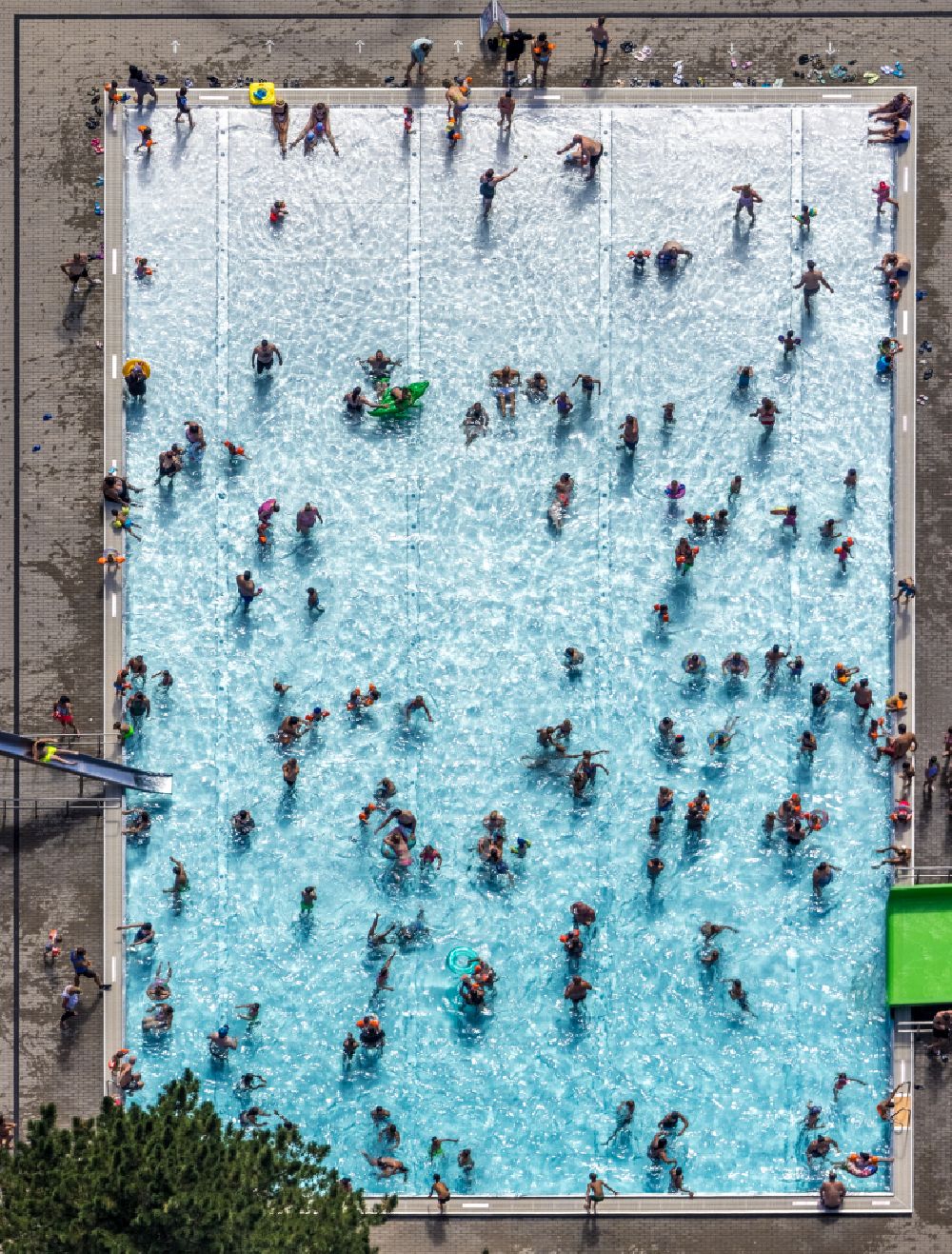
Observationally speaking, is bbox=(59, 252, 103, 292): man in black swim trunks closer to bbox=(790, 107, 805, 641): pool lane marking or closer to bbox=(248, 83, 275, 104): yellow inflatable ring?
bbox=(248, 83, 275, 104): yellow inflatable ring

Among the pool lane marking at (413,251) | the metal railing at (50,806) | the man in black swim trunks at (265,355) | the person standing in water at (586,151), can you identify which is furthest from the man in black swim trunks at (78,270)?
the metal railing at (50,806)

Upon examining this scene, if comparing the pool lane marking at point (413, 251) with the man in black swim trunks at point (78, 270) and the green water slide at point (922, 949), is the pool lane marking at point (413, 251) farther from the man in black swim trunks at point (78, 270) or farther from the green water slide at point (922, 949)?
the green water slide at point (922, 949)

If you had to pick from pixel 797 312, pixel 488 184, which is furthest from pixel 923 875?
pixel 488 184

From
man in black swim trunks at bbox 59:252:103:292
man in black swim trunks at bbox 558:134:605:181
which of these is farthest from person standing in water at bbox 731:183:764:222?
man in black swim trunks at bbox 59:252:103:292

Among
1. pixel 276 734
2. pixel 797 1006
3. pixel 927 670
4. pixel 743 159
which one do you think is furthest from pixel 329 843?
pixel 743 159

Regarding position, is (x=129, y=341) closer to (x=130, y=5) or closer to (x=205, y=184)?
(x=205, y=184)
